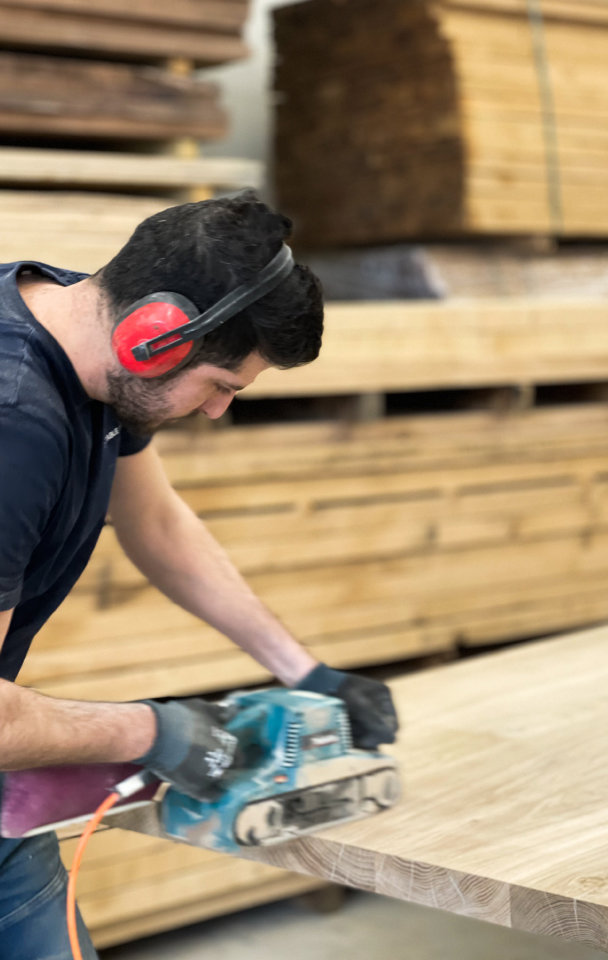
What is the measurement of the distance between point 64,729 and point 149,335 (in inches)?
24.2

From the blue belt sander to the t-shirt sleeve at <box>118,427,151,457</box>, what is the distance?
0.51 meters

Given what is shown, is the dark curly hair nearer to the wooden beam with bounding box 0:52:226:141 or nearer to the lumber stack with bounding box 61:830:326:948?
the wooden beam with bounding box 0:52:226:141

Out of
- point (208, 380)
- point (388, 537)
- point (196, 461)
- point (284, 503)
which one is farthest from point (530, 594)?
point (208, 380)

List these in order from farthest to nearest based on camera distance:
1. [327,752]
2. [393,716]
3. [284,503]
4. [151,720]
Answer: [284,503] < [393,716] < [327,752] < [151,720]

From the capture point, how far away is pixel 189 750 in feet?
6.80

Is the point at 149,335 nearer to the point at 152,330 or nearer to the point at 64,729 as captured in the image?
the point at 152,330

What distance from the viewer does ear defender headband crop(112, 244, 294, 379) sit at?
6.37 feet

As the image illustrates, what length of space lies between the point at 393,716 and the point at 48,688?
4.74 ft

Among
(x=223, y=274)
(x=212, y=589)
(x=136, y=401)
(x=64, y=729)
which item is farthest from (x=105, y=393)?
(x=212, y=589)

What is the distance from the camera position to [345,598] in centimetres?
416

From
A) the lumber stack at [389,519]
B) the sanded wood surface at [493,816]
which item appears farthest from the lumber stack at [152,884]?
the sanded wood surface at [493,816]

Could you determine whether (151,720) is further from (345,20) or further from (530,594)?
(345,20)

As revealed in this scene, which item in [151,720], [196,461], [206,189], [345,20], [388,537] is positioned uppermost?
[345,20]

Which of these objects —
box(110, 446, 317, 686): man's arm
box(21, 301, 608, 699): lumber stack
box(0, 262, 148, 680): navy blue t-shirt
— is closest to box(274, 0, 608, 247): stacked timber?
box(21, 301, 608, 699): lumber stack
